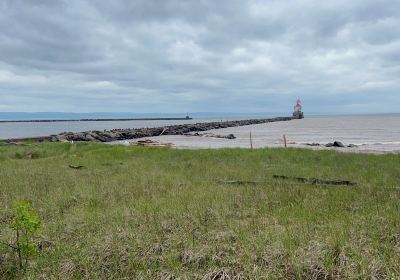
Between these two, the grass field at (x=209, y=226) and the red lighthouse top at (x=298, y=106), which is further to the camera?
the red lighthouse top at (x=298, y=106)

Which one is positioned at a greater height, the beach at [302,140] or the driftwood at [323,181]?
the driftwood at [323,181]

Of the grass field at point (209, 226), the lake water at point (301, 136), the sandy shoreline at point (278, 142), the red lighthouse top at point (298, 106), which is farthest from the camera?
the red lighthouse top at point (298, 106)

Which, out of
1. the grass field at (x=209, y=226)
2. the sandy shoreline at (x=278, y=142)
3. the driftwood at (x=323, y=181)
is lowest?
the sandy shoreline at (x=278, y=142)

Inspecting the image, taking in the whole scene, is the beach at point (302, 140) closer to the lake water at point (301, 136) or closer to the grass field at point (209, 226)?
the lake water at point (301, 136)

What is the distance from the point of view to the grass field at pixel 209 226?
5.21 m

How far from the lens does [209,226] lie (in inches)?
281

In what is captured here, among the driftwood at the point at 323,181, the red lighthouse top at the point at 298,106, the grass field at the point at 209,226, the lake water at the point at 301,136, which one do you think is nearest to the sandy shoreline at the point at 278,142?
the lake water at the point at 301,136

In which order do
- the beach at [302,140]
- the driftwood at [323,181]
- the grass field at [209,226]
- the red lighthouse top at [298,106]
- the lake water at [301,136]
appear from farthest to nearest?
the red lighthouse top at [298,106]
the lake water at [301,136]
the beach at [302,140]
the driftwood at [323,181]
the grass field at [209,226]

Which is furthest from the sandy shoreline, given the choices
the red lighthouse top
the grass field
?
the red lighthouse top

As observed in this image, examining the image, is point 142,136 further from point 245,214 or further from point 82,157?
point 245,214

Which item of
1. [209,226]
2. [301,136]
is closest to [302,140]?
[301,136]

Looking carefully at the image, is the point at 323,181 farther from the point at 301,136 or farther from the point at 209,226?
the point at 301,136

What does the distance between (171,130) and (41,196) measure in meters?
59.0

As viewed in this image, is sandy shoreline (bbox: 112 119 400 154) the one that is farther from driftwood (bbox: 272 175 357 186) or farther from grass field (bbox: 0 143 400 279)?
grass field (bbox: 0 143 400 279)
